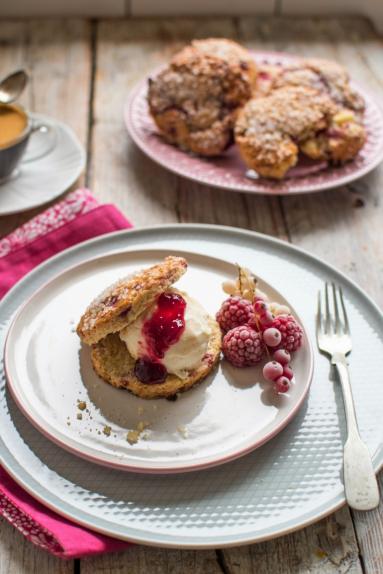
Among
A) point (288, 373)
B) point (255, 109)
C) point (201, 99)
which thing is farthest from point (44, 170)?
point (288, 373)

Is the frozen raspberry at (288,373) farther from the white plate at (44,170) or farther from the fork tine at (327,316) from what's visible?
the white plate at (44,170)

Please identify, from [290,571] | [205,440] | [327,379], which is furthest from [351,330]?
[290,571]

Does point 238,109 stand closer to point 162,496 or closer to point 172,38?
point 172,38

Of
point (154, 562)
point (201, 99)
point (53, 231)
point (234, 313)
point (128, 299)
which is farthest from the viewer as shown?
point (201, 99)

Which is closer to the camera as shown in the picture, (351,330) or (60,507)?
(60,507)

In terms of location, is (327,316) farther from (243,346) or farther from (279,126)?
(279,126)

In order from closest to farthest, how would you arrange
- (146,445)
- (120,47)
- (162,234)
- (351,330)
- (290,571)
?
1. (290,571)
2. (146,445)
3. (351,330)
4. (162,234)
5. (120,47)
